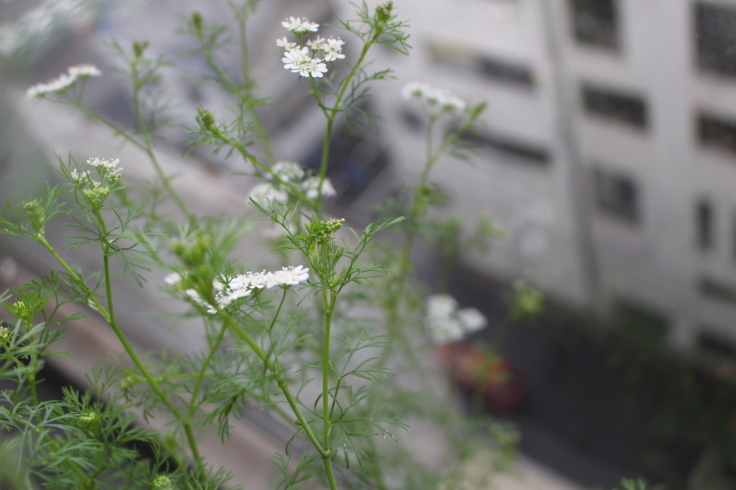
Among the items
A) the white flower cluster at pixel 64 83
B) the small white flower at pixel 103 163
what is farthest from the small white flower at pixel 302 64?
the white flower cluster at pixel 64 83

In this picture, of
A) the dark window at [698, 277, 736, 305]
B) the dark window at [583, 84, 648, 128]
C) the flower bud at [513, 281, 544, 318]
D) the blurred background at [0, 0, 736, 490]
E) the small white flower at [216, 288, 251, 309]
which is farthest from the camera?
the dark window at [698, 277, 736, 305]

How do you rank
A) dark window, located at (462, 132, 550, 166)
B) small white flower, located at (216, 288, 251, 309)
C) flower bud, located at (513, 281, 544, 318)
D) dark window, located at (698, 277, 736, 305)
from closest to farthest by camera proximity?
small white flower, located at (216, 288, 251, 309)
flower bud, located at (513, 281, 544, 318)
dark window, located at (698, 277, 736, 305)
dark window, located at (462, 132, 550, 166)

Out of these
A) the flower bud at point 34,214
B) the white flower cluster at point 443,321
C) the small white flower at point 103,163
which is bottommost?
the flower bud at point 34,214

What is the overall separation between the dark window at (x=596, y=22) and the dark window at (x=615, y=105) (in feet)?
0.42

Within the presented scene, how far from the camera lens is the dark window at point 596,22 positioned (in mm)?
1422

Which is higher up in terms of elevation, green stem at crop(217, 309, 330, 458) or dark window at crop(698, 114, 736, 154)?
dark window at crop(698, 114, 736, 154)

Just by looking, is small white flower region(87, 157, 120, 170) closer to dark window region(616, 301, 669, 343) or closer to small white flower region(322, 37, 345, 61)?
small white flower region(322, 37, 345, 61)

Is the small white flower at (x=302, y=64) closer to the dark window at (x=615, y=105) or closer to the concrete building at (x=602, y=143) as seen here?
the concrete building at (x=602, y=143)

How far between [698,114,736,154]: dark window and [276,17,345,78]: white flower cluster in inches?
44.6

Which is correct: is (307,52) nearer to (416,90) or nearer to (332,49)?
(332,49)

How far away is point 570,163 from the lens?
1.81 m

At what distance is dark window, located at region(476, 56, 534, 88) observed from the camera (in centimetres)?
174

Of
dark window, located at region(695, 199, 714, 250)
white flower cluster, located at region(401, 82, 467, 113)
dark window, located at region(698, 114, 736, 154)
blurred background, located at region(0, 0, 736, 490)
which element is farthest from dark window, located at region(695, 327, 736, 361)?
white flower cluster, located at region(401, 82, 467, 113)

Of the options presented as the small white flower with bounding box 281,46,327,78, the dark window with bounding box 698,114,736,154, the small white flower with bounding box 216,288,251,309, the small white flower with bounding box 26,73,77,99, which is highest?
the dark window with bounding box 698,114,736,154
